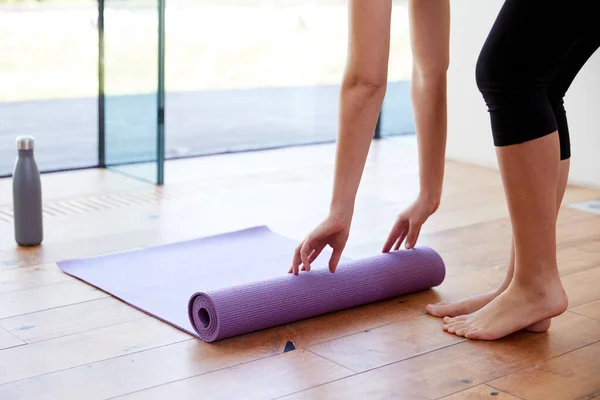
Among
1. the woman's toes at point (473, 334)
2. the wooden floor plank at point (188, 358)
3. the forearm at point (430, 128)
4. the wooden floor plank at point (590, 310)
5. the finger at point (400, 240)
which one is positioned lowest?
the wooden floor plank at point (188, 358)

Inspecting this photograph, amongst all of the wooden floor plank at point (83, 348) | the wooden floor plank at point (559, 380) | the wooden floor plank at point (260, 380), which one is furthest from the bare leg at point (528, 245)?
the wooden floor plank at point (83, 348)

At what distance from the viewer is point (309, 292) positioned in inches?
66.2

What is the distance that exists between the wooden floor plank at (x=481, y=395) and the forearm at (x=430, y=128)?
552 mm

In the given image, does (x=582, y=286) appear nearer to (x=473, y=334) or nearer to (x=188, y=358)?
(x=473, y=334)

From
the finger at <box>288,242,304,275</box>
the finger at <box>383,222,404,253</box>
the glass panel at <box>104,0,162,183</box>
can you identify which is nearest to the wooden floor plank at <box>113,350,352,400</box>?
the finger at <box>288,242,304,275</box>

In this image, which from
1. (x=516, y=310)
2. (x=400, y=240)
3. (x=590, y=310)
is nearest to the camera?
(x=516, y=310)

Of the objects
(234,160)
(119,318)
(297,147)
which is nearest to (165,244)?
(119,318)

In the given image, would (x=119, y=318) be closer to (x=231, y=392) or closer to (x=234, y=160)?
(x=231, y=392)

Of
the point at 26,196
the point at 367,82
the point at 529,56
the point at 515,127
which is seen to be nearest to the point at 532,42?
the point at 529,56

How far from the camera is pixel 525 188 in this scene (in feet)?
5.05

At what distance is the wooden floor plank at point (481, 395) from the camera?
→ 1.38 metres

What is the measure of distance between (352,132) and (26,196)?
94 cm

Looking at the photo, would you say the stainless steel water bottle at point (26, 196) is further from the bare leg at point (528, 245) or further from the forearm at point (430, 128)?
the bare leg at point (528, 245)

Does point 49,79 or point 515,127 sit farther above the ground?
point 515,127
